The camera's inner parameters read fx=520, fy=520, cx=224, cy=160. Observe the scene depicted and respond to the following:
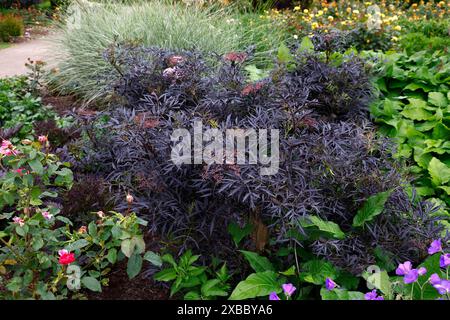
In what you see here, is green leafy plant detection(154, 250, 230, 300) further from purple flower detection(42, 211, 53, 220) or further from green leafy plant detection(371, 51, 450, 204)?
green leafy plant detection(371, 51, 450, 204)

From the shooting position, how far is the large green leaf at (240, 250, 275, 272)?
87.4 inches

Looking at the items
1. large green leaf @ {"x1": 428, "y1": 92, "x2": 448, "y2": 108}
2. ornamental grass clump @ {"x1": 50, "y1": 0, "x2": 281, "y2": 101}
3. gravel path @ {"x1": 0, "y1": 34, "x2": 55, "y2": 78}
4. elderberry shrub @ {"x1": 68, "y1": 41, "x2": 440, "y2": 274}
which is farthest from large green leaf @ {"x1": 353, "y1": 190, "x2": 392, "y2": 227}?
→ gravel path @ {"x1": 0, "y1": 34, "x2": 55, "y2": 78}

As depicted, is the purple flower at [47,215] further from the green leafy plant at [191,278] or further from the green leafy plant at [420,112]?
the green leafy plant at [420,112]

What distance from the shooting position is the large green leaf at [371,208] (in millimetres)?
2094

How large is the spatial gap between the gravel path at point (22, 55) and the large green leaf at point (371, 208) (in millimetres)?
4575

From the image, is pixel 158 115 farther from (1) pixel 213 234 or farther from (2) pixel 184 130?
(1) pixel 213 234

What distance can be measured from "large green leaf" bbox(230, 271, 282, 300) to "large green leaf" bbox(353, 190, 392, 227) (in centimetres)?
41

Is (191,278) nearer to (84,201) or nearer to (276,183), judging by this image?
(276,183)

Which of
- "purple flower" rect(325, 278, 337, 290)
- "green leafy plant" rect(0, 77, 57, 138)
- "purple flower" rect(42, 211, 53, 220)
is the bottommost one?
"purple flower" rect(325, 278, 337, 290)

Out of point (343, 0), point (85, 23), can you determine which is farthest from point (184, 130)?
point (343, 0)

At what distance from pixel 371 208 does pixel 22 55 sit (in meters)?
7.25

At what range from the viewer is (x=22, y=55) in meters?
8.07

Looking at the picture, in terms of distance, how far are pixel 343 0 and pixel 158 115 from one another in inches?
248

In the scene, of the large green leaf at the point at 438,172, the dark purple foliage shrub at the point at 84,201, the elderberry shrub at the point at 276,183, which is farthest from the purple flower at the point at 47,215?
the large green leaf at the point at 438,172
